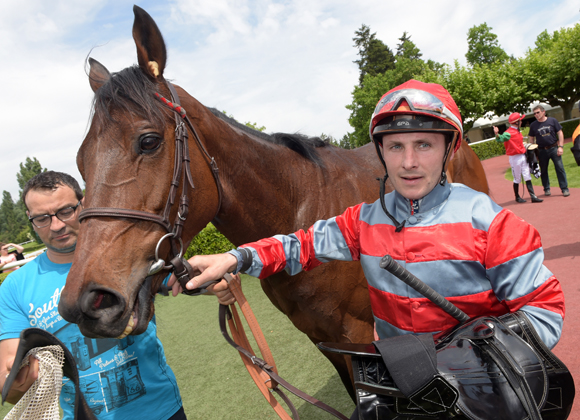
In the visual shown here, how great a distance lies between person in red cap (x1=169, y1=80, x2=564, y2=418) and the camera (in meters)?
1.12

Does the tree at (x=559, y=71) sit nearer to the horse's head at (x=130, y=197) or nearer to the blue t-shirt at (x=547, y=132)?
the blue t-shirt at (x=547, y=132)

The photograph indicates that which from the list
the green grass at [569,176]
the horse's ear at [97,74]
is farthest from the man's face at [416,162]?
the green grass at [569,176]

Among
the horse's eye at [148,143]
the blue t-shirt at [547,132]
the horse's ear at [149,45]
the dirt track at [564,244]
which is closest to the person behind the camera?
the horse's eye at [148,143]

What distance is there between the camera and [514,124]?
8.72 metres

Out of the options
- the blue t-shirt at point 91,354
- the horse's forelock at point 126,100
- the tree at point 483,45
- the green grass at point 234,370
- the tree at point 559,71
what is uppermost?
the tree at point 483,45

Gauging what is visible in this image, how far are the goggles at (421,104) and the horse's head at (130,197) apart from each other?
2.89ft

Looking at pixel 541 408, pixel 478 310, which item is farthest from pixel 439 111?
pixel 541 408

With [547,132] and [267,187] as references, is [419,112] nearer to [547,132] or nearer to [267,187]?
[267,187]

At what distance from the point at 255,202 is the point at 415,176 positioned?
0.97 m

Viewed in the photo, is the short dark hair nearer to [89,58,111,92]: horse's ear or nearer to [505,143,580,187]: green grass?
[89,58,111,92]: horse's ear

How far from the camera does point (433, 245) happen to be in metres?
1.26

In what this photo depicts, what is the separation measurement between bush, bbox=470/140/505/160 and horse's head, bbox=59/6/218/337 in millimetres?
25432

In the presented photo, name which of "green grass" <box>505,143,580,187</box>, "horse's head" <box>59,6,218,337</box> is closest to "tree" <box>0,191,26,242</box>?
"green grass" <box>505,143,580,187</box>

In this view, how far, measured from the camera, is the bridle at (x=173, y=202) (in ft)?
4.51
